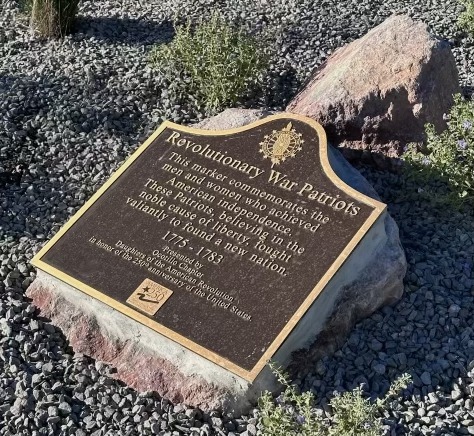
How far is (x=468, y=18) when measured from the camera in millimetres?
6203

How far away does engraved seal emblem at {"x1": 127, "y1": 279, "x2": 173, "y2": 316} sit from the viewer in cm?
388

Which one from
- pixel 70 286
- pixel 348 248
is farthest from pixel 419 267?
pixel 70 286

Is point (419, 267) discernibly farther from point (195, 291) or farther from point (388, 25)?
point (388, 25)

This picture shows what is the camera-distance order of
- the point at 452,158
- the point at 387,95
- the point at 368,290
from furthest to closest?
the point at 387,95 → the point at 452,158 → the point at 368,290

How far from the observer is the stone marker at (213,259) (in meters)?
3.77

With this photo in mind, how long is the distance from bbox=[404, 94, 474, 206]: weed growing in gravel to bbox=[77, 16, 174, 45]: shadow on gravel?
2.41 m

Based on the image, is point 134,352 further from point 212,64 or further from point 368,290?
point 212,64

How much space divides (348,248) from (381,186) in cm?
106

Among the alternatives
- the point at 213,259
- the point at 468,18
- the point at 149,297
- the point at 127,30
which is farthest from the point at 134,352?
the point at 468,18

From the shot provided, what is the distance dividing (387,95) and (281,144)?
0.79m

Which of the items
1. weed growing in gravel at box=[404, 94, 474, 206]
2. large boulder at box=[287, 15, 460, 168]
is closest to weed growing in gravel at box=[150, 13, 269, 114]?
large boulder at box=[287, 15, 460, 168]

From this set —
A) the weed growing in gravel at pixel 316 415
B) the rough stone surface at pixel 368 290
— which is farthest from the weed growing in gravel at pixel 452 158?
the weed growing in gravel at pixel 316 415

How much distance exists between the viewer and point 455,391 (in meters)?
3.79

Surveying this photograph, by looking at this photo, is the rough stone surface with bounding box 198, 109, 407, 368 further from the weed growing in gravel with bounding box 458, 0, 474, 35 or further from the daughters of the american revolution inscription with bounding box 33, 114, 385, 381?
the weed growing in gravel with bounding box 458, 0, 474, 35
